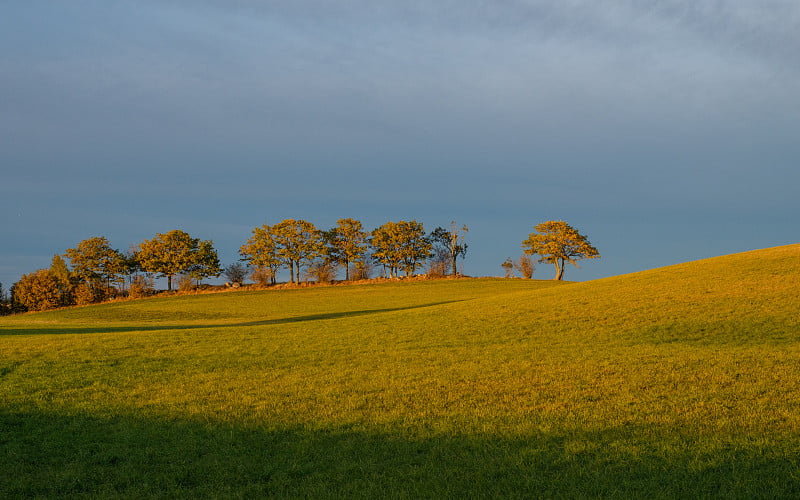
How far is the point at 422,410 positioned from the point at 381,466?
2.99 metres

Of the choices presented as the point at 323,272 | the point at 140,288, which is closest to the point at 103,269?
the point at 140,288

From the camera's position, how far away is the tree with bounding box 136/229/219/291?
84.0 metres

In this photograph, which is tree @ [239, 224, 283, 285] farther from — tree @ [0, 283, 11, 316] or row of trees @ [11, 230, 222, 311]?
tree @ [0, 283, 11, 316]

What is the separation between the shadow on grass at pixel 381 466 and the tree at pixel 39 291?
281 feet

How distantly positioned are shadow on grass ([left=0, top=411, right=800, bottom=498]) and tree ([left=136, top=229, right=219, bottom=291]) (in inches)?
3088

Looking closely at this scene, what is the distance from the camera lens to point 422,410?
416 inches

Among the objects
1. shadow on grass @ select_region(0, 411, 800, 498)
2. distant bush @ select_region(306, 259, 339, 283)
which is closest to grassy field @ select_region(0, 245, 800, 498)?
shadow on grass @ select_region(0, 411, 800, 498)

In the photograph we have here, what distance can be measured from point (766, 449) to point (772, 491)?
65.7 inches

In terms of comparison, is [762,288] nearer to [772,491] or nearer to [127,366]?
[772,491]

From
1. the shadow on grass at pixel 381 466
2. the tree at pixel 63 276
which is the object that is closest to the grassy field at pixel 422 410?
the shadow on grass at pixel 381 466

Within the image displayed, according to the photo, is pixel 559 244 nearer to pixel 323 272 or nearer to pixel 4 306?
pixel 323 272

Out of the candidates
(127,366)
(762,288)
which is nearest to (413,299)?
(762,288)

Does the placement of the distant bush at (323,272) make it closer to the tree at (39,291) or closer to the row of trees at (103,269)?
the row of trees at (103,269)

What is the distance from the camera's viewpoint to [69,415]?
1133 centimetres
